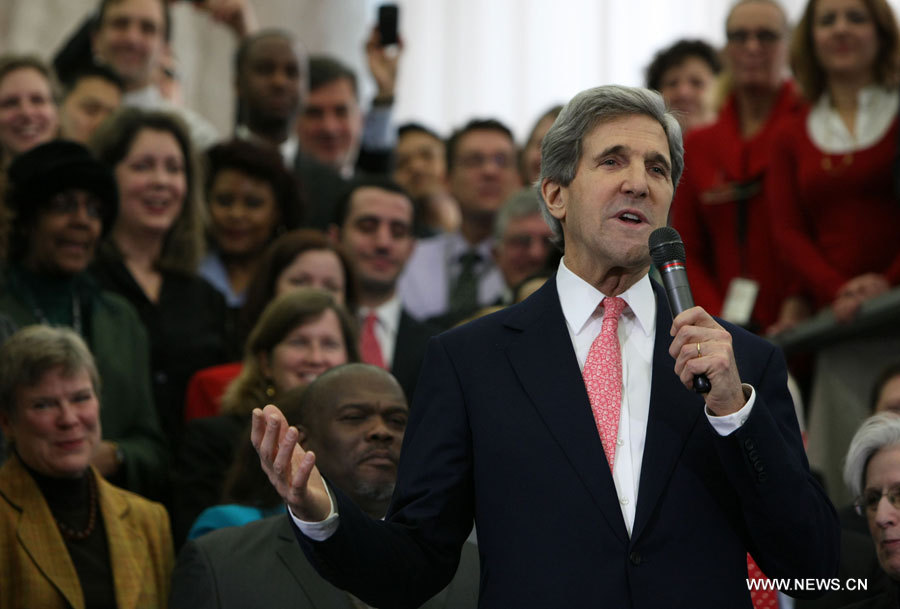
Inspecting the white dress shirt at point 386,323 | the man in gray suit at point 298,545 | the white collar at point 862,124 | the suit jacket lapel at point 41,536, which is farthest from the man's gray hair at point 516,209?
the suit jacket lapel at point 41,536

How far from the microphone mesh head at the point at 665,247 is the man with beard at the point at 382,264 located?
8.59 ft

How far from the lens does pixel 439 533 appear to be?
219 cm

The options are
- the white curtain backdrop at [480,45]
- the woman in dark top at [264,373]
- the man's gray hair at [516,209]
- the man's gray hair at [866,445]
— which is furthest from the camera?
the white curtain backdrop at [480,45]

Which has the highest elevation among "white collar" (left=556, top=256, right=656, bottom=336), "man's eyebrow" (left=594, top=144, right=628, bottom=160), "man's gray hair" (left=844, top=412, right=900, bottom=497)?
"man's eyebrow" (left=594, top=144, right=628, bottom=160)

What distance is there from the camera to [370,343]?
4.89 m

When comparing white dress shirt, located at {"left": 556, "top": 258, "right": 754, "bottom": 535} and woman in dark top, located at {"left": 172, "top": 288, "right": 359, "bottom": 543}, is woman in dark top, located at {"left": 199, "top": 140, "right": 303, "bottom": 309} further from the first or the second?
white dress shirt, located at {"left": 556, "top": 258, "right": 754, "bottom": 535}

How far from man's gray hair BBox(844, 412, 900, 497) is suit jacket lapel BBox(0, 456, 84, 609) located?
1822 millimetres

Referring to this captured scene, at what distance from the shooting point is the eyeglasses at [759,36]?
5.28 metres

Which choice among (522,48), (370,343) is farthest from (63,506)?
(522,48)

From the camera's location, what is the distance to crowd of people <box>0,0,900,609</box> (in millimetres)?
3250

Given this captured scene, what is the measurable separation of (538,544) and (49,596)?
1.57 meters

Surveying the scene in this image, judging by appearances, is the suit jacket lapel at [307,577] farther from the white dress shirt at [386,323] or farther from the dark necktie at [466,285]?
the dark necktie at [466,285]

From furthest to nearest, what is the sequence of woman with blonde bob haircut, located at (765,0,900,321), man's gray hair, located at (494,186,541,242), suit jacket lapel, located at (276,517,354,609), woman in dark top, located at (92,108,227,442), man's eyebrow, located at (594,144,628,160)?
1. man's gray hair, located at (494,186,541,242)
2. woman with blonde bob haircut, located at (765,0,900,321)
3. woman in dark top, located at (92,108,227,442)
4. suit jacket lapel, located at (276,517,354,609)
5. man's eyebrow, located at (594,144,628,160)

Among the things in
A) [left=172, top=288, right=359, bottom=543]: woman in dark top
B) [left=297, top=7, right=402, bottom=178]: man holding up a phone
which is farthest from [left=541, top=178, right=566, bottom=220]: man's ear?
[left=297, top=7, right=402, bottom=178]: man holding up a phone
